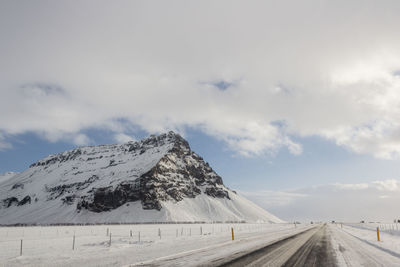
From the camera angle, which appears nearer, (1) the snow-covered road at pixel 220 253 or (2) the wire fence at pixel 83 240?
(1) the snow-covered road at pixel 220 253

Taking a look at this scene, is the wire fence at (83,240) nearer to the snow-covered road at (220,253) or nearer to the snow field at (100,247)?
the snow field at (100,247)

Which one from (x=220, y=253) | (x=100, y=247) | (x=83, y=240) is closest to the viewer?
(x=220, y=253)

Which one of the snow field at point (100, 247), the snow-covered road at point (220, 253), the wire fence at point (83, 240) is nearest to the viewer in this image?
the snow-covered road at point (220, 253)

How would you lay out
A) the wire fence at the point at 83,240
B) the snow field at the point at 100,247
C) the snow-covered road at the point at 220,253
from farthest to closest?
the wire fence at the point at 83,240, the snow field at the point at 100,247, the snow-covered road at the point at 220,253

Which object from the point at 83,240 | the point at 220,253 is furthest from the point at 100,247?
the point at 83,240

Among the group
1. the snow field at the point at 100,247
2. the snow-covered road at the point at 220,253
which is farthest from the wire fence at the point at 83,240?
the snow-covered road at the point at 220,253

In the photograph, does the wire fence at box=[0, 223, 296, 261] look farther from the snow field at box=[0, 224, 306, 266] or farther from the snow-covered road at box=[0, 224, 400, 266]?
the snow-covered road at box=[0, 224, 400, 266]

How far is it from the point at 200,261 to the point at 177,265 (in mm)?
1371

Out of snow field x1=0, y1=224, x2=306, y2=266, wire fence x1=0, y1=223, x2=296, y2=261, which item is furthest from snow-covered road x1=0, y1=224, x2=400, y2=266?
wire fence x1=0, y1=223, x2=296, y2=261

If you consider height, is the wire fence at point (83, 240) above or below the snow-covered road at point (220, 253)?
below

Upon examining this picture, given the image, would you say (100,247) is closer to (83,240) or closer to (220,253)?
(220,253)

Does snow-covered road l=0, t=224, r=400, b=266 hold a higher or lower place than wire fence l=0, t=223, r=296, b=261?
higher

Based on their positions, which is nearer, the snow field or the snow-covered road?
the snow-covered road

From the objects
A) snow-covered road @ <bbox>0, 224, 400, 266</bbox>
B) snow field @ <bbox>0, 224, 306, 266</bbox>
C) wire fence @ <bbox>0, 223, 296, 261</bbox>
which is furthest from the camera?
wire fence @ <bbox>0, 223, 296, 261</bbox>
